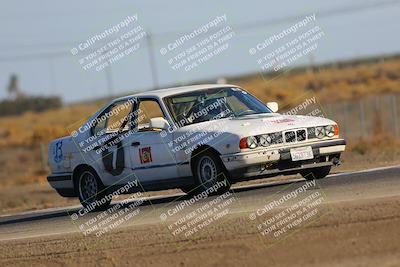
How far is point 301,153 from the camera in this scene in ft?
42.8

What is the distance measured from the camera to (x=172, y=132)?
13.6 metres

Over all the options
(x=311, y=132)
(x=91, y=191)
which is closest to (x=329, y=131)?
(x=311, y=132)

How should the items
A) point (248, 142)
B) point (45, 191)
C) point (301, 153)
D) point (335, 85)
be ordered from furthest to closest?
point (335, 85) → point (45, 191) → point (301, 153) → point (248, 142)

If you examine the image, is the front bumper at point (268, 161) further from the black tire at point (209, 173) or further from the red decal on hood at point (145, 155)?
the red decal on hood at point (145, 155)

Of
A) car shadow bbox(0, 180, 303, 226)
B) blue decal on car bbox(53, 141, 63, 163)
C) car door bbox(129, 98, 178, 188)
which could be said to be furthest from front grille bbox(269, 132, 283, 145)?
blue decal on car bbox(53, 141, 63, 163)

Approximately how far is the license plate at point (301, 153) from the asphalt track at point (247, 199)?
396mm

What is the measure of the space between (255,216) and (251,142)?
2.44 meters

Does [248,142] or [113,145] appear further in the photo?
[113,145]

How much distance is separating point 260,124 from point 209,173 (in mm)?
908

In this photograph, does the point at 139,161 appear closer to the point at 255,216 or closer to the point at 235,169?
the point at 235,169

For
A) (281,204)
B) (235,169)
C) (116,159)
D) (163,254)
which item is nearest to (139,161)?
(116,159)

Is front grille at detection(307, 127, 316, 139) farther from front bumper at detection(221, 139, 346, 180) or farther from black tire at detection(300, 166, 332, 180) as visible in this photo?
black tire at detection(300, 166, 332, 180)

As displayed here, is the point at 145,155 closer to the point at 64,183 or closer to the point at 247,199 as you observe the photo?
the point at 64,183

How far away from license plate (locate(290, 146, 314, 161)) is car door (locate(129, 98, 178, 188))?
5.25ft
